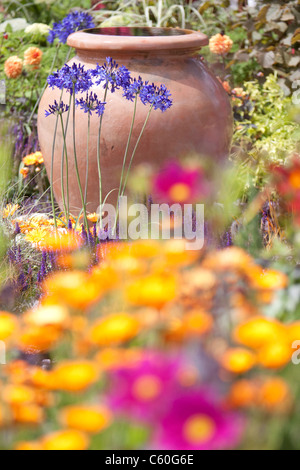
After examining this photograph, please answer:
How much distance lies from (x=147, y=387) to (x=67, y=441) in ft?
0.51

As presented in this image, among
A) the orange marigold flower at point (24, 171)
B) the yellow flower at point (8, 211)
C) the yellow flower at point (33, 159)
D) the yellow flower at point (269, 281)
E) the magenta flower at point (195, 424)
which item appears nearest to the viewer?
the magenta flower at point (195, 424)

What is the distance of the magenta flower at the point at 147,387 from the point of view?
910 millimetres

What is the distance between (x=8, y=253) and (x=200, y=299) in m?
1.44

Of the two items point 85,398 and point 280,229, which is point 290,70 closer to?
point 280,229

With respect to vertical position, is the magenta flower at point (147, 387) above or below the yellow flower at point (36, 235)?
above

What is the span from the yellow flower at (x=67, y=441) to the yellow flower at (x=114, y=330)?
17cm

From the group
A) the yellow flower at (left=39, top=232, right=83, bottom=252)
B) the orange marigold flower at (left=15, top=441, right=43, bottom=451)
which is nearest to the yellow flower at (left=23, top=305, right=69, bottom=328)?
the orange marigold flower at (left=15, top=441, right=43, bottom=451)

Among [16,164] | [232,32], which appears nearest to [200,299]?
[16,164]

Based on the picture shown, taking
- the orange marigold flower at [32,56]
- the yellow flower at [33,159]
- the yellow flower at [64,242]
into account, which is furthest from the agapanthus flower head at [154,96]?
the orange marigold flower at [32,56]

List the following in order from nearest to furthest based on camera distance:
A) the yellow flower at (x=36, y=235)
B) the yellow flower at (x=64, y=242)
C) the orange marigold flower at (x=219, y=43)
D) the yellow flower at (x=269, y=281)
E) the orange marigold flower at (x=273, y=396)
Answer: the orange marigold flower at (x=273, y=396) → the yellow flower at (x=269, y=281) → the yellow flower at (x=64, y=242) → the yellow flower at (x=36, y=235) → the orange marigold flower at (x=219, y=43)

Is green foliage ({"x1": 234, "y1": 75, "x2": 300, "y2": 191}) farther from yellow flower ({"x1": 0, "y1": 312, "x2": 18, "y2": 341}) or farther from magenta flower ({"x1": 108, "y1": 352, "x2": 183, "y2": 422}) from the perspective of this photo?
magenta flower ({"x1": 108, "y1": 352, "x2": 183, "y2": 422})

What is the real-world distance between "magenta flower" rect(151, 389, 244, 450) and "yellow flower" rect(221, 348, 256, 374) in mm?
140

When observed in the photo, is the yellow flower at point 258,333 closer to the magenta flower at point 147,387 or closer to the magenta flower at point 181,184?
the magenta flower at point 147,387

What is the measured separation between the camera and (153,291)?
1.15 m
